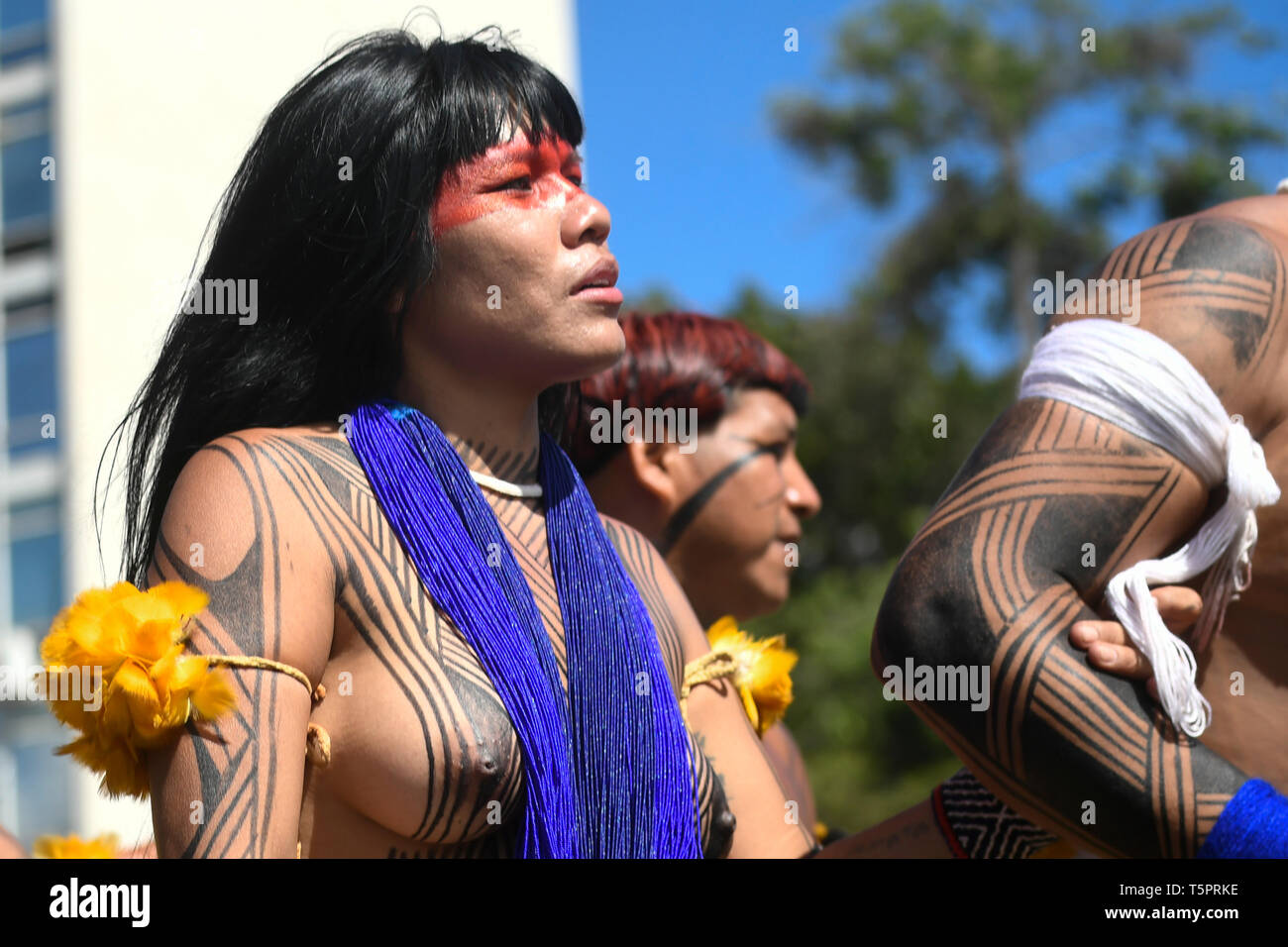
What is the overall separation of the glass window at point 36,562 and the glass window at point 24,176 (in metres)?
3.38

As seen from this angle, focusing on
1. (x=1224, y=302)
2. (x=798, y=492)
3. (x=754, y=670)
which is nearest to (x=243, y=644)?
(x=754, y=670)

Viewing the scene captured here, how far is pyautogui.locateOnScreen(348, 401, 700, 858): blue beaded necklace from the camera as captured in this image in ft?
8.30

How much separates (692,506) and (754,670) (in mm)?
1271

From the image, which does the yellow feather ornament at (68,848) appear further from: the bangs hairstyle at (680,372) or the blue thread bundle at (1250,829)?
the blue thread bundle at (1250,829)

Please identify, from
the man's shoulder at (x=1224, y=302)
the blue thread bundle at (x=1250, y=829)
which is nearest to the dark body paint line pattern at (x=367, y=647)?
the blue thread bundle at (x=1250, y=829)

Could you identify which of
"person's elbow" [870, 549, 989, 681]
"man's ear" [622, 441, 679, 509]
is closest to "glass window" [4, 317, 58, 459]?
"man's ear" [622, 441, 679, 509]

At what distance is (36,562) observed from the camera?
658 inches

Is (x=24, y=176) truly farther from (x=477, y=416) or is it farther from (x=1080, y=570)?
(x=1080, y=570)

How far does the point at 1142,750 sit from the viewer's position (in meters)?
2.49

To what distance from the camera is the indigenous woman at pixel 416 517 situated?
239cm

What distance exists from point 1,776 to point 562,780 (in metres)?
15.1
